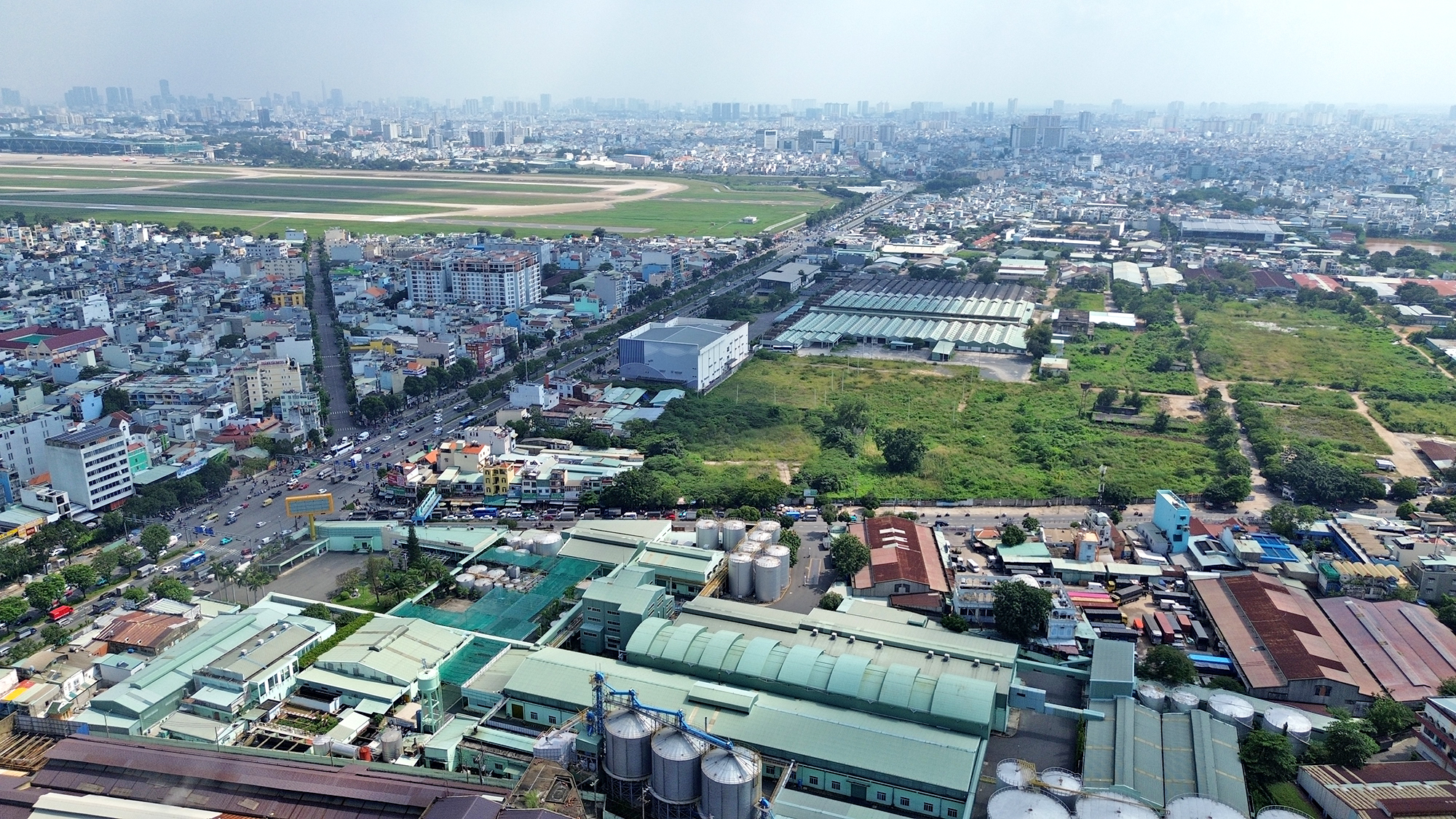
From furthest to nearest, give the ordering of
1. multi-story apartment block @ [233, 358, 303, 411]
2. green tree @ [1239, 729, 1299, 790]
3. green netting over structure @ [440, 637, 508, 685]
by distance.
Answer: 1. multi-story apartment block @ [233, 358, 303, 411]
2. green netting over structure @ [440, 637, 508, 685]
3. green tree @ [1239, 729, 1299, 790]

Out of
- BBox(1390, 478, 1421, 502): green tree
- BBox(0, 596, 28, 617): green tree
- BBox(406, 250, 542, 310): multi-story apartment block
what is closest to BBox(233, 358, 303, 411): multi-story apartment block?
BBox(0, 596, 28, 617): green tree

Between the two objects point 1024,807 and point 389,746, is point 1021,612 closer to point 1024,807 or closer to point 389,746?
point 1024,807

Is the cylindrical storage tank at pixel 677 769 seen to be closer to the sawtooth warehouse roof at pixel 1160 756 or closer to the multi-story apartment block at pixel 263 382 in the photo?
the sawtooth warehouse roof at pixel 1160 756

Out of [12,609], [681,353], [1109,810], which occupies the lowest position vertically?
[12,609]

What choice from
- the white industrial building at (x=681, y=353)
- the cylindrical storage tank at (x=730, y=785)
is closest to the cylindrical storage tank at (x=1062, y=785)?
the cylindrical storage tank at (x=730, y=785)

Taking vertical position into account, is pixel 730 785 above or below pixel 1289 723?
above

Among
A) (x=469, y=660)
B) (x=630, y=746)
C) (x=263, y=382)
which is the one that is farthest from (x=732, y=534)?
(x=263, y=382)

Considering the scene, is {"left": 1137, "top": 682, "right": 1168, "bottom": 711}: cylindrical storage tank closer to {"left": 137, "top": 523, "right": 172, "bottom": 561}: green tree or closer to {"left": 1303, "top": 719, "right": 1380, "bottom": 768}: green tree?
{"left": 1303, "top": 719, "right": 1380, "bottom": 768}: green tree
